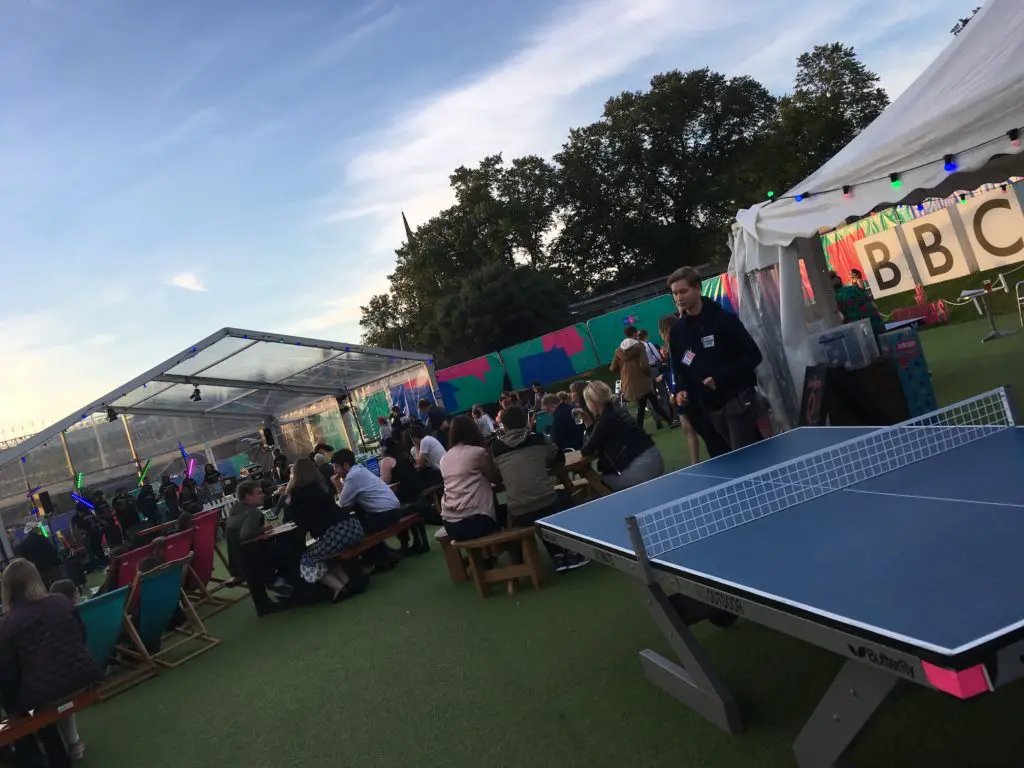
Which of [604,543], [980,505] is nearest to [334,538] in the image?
[604,543]

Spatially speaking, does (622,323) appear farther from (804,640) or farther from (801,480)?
(804,640)

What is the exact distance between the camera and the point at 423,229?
4797 cm

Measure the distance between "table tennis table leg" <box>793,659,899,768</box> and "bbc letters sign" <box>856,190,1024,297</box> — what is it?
14.4 meters

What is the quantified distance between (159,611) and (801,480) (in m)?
5.93

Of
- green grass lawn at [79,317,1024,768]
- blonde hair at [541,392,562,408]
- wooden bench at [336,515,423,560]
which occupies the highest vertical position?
blonde hair at [541,392,562,408]

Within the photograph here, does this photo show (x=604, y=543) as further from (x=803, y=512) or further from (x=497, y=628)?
(x=497, y=628)

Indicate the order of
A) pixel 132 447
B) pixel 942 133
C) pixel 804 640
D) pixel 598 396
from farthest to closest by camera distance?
pixel 132 447, pixel 598 396, pixel 942 133, pixel 804 640

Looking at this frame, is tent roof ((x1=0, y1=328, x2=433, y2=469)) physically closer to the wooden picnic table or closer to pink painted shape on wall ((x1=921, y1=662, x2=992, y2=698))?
the wooden picnic table

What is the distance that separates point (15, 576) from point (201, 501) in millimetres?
15326

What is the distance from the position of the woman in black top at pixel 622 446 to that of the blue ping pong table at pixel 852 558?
6.02 ft

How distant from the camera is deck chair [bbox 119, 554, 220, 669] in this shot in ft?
21.9

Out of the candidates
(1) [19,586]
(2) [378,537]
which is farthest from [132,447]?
(1) [19,586]

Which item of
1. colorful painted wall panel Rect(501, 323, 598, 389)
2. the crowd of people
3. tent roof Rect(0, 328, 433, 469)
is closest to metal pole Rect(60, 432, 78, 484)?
tent roof Rect(0, 328, 433, 469)

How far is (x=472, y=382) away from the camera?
24.6 meters
